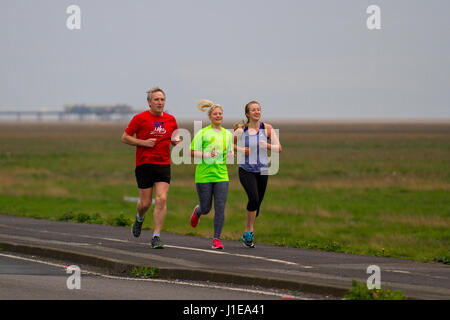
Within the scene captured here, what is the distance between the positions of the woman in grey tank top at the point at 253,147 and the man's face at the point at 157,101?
1201 millimetres

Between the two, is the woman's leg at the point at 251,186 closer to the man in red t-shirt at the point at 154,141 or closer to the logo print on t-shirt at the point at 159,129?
the man in red t-shirt at the point at 154,141

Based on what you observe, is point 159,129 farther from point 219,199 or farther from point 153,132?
point 219,199

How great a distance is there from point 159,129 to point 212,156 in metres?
0.83

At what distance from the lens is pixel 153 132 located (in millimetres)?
11758

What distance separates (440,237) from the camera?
18000 millimetres

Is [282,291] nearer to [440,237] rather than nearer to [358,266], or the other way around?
[358,266]

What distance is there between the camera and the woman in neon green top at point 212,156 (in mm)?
11936

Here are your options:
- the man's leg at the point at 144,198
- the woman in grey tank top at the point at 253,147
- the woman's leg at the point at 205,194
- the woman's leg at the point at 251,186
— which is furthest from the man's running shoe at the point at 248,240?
the man's leg at the point at 144,198

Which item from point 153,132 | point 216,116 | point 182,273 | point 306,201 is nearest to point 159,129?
point 153,132

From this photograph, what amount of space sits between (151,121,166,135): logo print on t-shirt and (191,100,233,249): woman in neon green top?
46 centimetres

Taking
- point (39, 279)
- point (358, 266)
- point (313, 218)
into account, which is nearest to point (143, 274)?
point (39, 279)

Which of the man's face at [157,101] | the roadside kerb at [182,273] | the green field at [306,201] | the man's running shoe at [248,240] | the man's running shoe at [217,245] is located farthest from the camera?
the green field at [306,201]

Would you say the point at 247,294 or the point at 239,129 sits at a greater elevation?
the point at 239,129

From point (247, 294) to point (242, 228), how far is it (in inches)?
454
